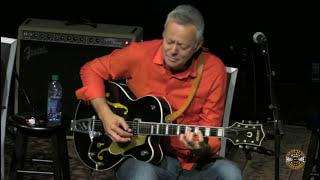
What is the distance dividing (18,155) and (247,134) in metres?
1.42

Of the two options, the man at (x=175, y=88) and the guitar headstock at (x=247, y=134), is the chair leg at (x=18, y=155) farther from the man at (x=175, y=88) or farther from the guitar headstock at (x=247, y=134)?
the guitar headstock at (x=247, y=134)

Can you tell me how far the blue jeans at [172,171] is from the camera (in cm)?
295

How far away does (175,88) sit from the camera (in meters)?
3.20

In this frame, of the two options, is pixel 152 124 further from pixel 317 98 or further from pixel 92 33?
pixel 317 98

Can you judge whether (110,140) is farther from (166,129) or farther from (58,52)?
(58,52)

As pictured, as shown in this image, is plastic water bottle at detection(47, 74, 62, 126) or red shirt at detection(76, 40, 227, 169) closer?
red shirt at detection(76, 40, 227, 169)

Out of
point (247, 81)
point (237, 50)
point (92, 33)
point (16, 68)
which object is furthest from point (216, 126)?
point (247, 81)

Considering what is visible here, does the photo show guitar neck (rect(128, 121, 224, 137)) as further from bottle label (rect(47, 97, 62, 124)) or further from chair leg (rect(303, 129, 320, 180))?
chair leg (rect(303, 129, 320, 180))

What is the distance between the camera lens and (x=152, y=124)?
3.04 metres

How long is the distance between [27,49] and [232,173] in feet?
8.52

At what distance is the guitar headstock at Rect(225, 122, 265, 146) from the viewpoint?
2.90 meters

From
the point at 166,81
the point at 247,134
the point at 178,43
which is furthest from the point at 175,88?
the point at 247,134

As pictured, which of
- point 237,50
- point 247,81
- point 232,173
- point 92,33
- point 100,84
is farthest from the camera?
point 247,81

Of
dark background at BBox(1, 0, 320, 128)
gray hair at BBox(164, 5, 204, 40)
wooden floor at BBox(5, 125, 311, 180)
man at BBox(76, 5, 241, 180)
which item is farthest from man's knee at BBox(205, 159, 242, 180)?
dark background at BBox(1, 0, 320, 128)
